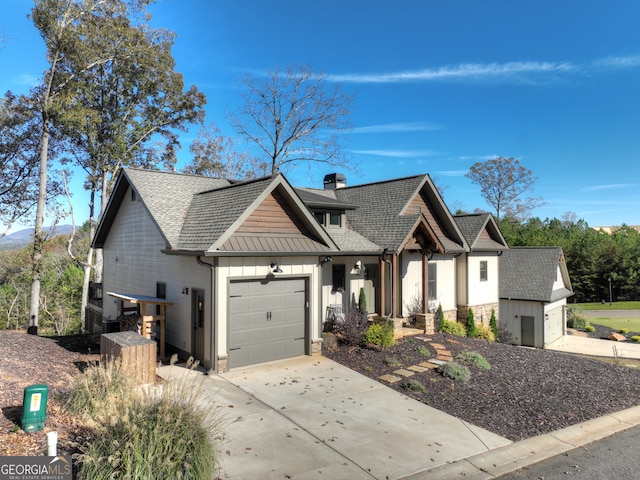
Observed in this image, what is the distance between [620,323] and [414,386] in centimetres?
3362

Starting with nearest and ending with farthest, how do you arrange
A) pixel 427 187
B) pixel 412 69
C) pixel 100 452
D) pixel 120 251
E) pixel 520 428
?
pixel 100 452 → pixel 520 428 → pixel 120 251 → pixel 427 187 → pixel 412 69

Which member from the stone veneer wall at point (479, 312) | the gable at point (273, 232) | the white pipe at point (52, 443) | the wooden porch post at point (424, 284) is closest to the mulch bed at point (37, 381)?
the white pipe at point (52, 443)

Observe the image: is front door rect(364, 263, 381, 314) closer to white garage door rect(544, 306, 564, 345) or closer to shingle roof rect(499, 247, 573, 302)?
shingle roof rect(499, 247, 573, 302)

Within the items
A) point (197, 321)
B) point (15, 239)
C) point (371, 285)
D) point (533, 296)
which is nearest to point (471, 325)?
point (371, 285)

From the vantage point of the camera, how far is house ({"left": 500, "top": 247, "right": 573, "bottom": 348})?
79.5 ft

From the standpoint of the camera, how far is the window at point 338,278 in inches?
591

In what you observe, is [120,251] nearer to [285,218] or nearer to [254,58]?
[285,218]

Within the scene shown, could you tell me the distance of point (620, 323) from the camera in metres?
33.6

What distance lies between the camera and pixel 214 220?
11.2 metres

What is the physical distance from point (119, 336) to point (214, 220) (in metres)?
3.74

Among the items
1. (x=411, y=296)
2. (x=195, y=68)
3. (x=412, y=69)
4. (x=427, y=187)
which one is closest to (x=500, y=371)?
(x=411, y=296)

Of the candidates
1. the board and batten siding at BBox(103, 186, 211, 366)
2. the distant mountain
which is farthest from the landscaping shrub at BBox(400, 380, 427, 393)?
the distant mountain

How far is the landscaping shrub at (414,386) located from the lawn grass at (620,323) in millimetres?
29752

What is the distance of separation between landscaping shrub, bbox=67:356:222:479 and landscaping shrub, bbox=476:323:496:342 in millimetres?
17245
